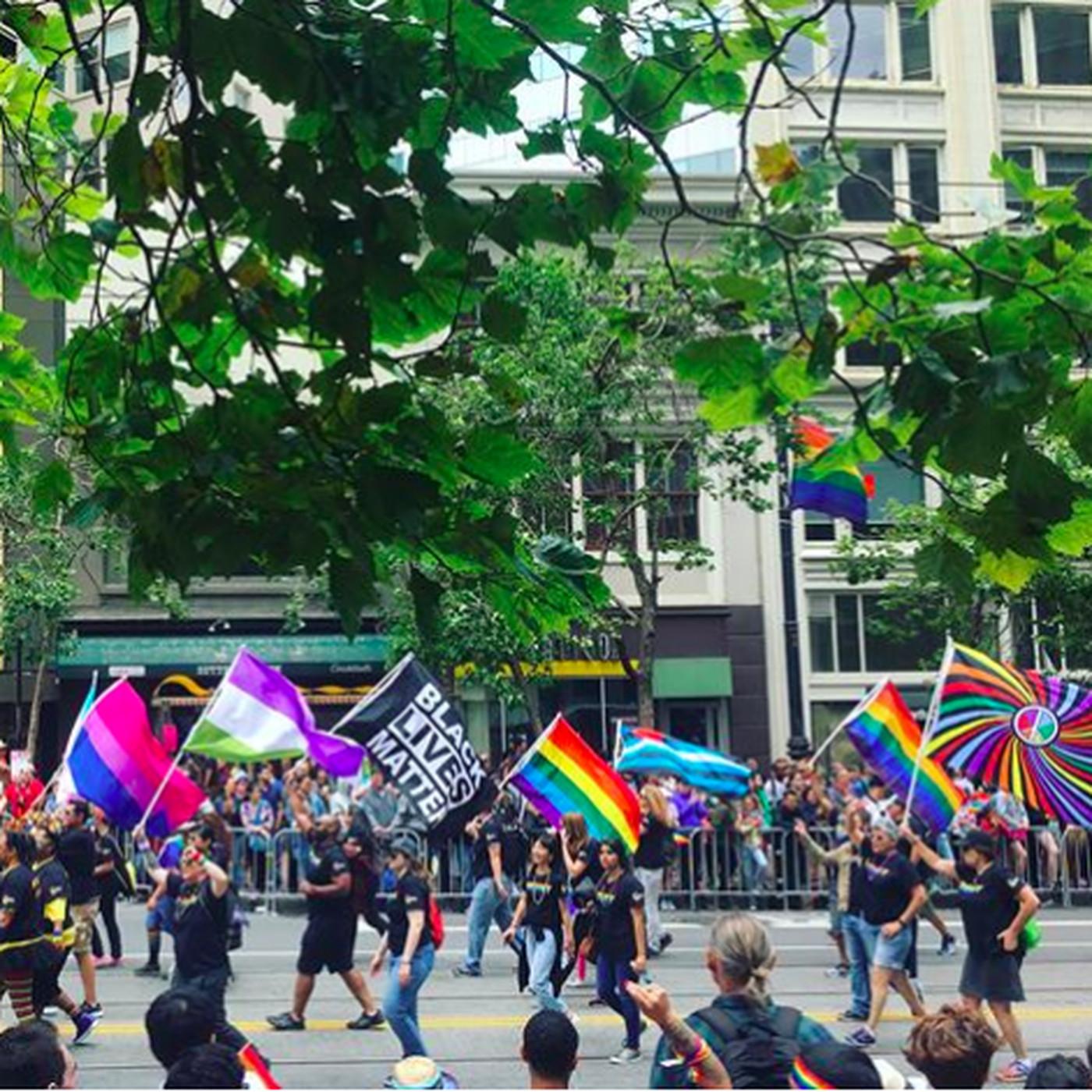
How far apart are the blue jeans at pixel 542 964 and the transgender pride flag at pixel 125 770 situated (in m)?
4.66

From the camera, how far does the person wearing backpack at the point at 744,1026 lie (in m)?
5.61

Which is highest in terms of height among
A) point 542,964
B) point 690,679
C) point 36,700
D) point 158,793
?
point 690,679

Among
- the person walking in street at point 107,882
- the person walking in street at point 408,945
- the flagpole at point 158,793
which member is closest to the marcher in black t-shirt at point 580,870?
the person walking in street at point 408,945

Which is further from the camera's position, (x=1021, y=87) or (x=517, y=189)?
(x=1021, y=87)

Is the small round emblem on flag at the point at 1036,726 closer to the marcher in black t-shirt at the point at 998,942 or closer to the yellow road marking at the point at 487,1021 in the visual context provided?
the yellow road marking at the point at 487,1021

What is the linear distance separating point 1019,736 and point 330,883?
7852 mm

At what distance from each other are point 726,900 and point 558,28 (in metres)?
17.8

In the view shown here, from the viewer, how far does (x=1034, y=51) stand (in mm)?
36531

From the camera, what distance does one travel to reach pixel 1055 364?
4418mm

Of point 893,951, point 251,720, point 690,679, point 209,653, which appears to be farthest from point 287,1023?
point 209,653

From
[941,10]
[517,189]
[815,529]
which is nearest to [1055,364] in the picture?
[517,189]

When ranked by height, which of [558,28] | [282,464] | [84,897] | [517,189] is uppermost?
[558,28]

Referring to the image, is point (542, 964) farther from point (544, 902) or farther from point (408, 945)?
point (408, 945)

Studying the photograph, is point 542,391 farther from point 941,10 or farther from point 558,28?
point 558,28
